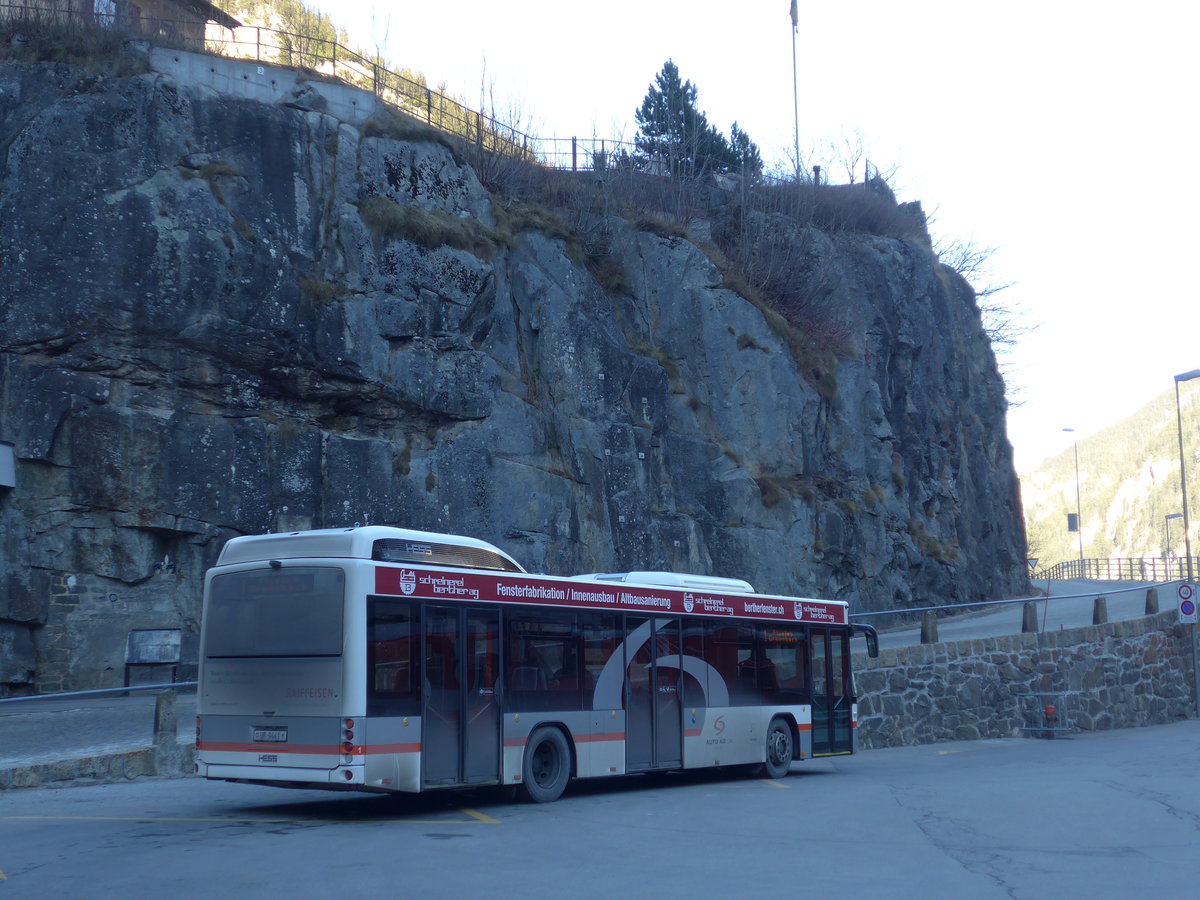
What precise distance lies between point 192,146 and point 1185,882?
24.2 m

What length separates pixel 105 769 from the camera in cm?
1475

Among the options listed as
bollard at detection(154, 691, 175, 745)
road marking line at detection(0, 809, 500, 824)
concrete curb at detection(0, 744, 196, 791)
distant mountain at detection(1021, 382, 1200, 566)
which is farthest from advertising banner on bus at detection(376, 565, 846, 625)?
distant mountain at detection(1021, 382, 1200, 566)

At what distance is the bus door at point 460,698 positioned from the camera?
1227 cm

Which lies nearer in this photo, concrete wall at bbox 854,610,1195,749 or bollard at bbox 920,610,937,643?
concrete wall at bbox 854,610,1195,749

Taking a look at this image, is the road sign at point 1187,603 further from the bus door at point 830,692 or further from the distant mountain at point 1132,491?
the distant mountain at point 1132,491

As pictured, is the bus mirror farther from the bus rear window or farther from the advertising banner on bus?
the bus rear window

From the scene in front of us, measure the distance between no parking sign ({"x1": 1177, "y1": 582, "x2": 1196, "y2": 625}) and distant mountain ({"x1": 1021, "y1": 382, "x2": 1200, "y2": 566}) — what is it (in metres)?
129

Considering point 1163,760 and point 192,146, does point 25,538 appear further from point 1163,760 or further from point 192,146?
point 1163,760

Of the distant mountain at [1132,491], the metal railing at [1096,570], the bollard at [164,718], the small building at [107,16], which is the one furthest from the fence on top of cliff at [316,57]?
the distant mountain at [1132,491]

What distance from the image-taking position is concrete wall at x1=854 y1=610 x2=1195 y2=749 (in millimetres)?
23812

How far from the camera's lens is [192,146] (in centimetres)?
2595

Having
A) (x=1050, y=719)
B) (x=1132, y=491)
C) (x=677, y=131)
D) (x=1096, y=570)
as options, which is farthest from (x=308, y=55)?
(x=1132, y=491)

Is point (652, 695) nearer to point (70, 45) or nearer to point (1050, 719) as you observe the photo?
point (1050, 719)

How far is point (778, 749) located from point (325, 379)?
1416cm
